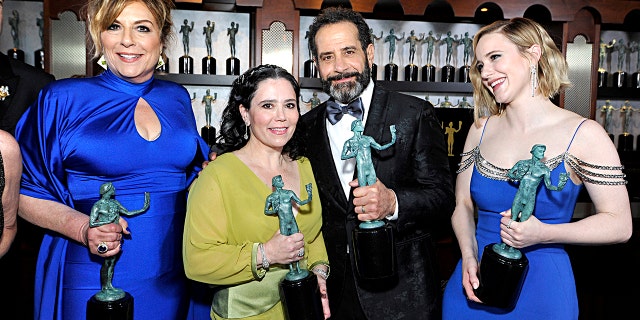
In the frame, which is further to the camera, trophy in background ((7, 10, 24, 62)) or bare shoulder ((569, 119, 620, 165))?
trophy in background ((7, 10, 24, 62))

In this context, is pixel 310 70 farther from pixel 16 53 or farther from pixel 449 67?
pixel 16 53

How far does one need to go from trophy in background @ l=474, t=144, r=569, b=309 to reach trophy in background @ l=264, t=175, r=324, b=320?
0.51 metres

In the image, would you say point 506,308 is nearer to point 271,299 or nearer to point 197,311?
point 271,299

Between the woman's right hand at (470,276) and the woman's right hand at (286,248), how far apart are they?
585mm

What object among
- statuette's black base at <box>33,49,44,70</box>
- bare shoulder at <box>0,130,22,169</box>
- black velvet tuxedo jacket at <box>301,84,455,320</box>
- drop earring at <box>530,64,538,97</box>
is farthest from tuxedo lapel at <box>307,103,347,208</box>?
statuette's black base at <box>33,49,44,70</box>

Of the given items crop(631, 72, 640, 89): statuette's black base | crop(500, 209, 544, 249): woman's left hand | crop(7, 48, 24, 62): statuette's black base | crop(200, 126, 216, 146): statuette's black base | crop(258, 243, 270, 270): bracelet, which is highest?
crop(7, 48, 24, 62): statuette's black base

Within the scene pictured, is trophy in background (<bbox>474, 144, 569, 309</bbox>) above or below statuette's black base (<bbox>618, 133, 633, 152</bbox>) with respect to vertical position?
below

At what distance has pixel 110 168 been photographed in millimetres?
1854

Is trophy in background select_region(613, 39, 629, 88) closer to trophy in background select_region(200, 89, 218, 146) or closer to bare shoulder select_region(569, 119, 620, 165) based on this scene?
trophy in background select_region(200, 89, 218, 146)

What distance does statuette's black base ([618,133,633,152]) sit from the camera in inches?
219

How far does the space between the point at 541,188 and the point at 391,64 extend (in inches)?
137

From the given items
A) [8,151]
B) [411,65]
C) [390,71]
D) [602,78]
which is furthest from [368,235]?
[602,78]

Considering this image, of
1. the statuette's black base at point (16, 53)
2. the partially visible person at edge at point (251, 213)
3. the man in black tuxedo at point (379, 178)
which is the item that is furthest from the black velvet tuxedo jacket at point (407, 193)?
the statuette's black base at point (16, 53)

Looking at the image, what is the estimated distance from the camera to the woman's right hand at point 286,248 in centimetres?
166
